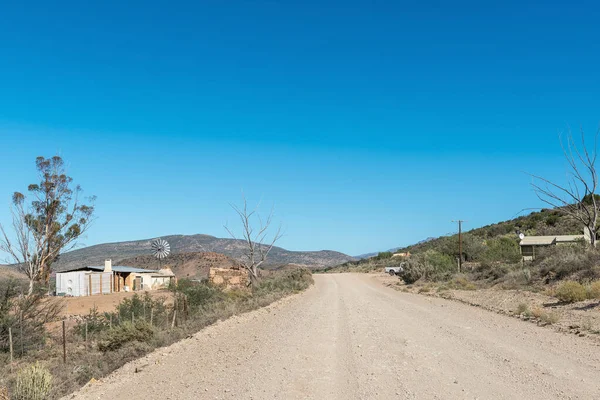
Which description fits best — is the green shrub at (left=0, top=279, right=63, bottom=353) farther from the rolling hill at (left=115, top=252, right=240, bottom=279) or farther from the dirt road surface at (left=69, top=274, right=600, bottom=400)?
the rolling hill at (left=115, top=252, right=240, bottom=279)

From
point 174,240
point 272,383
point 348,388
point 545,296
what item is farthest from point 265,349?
point 174,240

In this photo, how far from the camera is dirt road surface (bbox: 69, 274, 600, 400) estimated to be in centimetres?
777

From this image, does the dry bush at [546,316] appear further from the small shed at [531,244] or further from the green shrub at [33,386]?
the small shed at [531,244]

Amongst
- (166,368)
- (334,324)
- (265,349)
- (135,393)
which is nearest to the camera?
(135,393)

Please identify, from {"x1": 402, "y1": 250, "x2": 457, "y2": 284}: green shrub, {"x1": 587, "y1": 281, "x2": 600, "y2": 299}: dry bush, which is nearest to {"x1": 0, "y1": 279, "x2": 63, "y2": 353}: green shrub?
{"x1": 587, "y1": 281, "x2": 600, "y2": 299}: dry bush

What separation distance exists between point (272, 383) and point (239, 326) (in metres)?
8.52

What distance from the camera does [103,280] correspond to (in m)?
52.1

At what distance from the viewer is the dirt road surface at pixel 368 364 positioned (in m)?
7.77

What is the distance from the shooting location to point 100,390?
9070mm

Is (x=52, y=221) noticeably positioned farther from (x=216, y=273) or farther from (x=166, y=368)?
(x=166, y=368)

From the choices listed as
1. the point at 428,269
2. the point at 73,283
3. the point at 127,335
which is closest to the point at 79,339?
the point at 127,335

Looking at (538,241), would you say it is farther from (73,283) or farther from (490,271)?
(73,283)

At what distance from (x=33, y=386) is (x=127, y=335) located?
6.77 meters

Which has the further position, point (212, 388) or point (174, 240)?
point (174, 240)
